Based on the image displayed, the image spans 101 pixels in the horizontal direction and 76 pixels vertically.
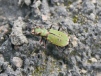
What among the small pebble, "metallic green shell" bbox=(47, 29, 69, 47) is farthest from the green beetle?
the small pebble

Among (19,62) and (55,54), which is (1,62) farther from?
(55,54)

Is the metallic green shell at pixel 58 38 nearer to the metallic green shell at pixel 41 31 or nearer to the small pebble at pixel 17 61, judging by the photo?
the metallic green shell at pixel 41 31

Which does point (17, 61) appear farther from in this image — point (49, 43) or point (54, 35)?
point (54, 35)

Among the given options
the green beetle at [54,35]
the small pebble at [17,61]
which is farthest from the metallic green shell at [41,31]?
the small pebble at [17,61]

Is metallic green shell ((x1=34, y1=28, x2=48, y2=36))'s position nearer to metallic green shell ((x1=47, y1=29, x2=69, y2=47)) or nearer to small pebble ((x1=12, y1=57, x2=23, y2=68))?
metallic green shell ((x1=47, y1=29, x2=69, y2=47))

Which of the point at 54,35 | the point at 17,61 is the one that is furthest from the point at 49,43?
the point at 17,61

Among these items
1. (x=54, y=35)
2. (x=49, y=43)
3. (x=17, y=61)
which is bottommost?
(x=17, y=61)

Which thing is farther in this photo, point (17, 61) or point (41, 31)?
point (41, 31)

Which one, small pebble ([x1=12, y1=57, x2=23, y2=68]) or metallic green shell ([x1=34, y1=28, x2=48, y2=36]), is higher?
metallic green shell ([x1=34, y1=28, x2=48, y2=36])
